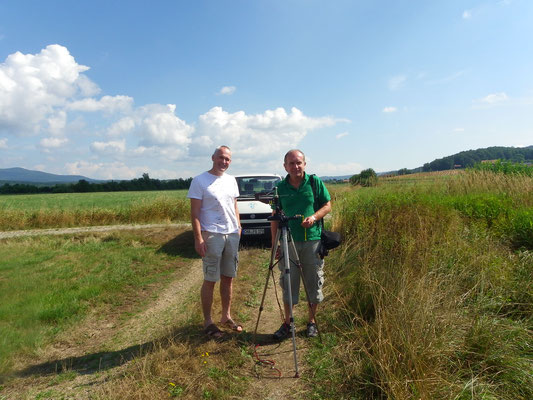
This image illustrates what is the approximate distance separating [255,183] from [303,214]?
5.88 meters

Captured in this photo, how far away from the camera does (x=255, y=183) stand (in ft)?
30.0

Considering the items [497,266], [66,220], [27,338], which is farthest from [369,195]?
[66,220]

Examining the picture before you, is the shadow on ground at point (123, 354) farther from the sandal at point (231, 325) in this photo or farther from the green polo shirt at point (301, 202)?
the green polo shirt at point (301, 202)

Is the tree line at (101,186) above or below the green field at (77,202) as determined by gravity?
above

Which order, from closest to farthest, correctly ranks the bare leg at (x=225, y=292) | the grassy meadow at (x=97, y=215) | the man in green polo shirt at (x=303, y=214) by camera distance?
the man in green polo shirt at (x=303, y=214)
the bare leg at (x=225, y=292)
the grassy meadow at (x=97, y=215)

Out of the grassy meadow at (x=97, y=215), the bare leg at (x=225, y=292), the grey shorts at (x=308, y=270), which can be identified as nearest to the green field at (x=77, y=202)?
the grassy meadow at (x=97, y=215)

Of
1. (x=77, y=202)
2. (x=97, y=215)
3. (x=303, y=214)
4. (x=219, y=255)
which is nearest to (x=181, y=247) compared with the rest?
(x=219, y=255)

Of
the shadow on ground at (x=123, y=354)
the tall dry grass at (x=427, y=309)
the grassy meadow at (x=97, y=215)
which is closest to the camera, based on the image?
the tall dry grass at (x=427, y=309)

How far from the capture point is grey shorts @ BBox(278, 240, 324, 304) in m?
3.43

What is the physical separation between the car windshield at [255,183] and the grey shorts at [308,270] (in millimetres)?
5518

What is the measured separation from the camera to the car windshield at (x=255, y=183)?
29.5 feet

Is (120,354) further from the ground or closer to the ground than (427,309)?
closer to the ground

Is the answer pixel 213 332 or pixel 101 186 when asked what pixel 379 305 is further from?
pixel 101 186

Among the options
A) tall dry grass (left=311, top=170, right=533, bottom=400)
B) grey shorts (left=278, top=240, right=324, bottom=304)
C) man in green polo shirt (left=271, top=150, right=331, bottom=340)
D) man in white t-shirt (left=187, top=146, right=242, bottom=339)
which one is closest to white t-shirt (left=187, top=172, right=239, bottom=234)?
man in white t-shirt (left=187, top=146, right=242, bottom=339)
